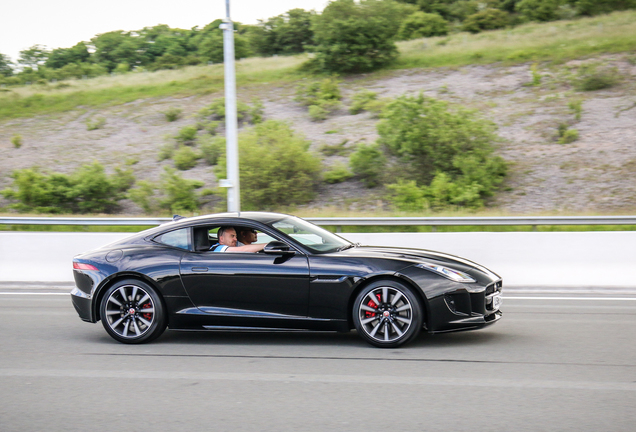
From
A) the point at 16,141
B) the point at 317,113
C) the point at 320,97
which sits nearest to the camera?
the point at 317,113

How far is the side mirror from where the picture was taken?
6.81 meters

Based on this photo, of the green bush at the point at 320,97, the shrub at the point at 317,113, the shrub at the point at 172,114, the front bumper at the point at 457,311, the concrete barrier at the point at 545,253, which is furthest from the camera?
the shrub at the point at 172,114

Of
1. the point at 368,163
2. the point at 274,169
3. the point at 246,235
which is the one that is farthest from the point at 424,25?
the point at 246,235

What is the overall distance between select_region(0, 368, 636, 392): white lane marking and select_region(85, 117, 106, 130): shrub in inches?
1386

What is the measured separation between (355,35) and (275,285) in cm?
3614

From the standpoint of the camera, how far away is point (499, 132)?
102ft

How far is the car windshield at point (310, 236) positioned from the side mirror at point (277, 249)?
18 cm

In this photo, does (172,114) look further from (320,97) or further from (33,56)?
(33,56)

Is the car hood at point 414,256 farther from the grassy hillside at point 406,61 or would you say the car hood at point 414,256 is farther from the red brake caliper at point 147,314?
the grassy hillside at point 406,61

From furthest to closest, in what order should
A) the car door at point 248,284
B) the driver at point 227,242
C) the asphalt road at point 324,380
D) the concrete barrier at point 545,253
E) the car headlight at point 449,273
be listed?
the concrete barrier at point 545,253
the driver at point 227,242
the car door at point 248,284
the car headlight at point 449,273
the asphalt road at point 324,380

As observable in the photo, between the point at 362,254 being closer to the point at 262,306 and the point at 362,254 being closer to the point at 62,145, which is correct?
the point at 262,306

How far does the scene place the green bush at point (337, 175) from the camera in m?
28.4

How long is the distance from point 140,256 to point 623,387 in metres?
4.76

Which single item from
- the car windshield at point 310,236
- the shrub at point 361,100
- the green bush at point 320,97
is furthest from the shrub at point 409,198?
the car windshield at point 310,236
